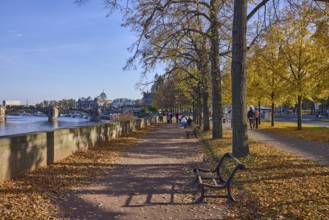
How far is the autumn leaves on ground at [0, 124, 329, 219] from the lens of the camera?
597 centimetres

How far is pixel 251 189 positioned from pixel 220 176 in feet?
3.12

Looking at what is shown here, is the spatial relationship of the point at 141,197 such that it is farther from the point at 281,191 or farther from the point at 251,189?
the point at 281,191

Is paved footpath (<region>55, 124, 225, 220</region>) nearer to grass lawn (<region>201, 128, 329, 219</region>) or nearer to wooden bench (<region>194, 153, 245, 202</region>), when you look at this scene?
wooden bench (<region>194, 153, 245, 202</region>)

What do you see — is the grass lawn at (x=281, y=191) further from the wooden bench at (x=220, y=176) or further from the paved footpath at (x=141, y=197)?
the paved footpath at (x=141, y=197)

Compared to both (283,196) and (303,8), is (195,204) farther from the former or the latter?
(303,8)

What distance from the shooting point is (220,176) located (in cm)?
832

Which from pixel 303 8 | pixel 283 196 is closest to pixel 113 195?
pixel 283 196

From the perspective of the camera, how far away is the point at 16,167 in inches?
348

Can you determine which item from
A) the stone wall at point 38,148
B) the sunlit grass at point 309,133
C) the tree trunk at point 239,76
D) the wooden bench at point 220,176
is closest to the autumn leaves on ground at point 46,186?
the stone wall at point 38,148

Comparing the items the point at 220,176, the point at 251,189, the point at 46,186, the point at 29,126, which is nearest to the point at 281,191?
the point at 251,189

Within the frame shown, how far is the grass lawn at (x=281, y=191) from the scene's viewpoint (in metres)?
5.87

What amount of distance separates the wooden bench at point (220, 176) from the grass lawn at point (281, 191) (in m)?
0.29

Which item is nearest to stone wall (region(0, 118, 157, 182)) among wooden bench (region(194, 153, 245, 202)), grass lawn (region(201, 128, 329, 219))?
wooden bench (region(194, 153, 245, 202))

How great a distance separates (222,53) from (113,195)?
1503cm
